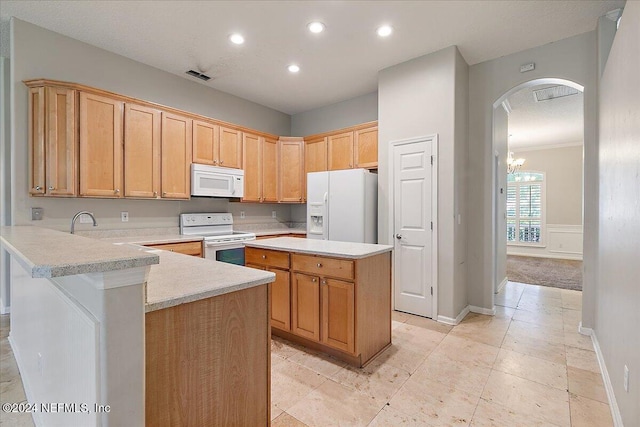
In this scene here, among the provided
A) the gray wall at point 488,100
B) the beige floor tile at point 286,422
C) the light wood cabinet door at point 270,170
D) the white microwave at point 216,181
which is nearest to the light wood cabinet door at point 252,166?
the light wood cabinet door at point 270,170

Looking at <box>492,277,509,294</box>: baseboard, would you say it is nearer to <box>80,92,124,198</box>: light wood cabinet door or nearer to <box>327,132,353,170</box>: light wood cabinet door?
Answer: <box>327,132,353,170</box>: light wood cabinet door

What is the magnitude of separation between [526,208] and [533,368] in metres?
7.32

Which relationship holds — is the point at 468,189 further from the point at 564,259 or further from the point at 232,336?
the point at 564,259

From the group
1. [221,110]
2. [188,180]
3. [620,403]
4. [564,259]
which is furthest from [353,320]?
[564,259]

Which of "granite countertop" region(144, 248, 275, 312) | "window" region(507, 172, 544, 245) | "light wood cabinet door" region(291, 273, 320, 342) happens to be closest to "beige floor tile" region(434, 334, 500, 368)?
"light wood cabinet door" region(291, 273, 320, 342)

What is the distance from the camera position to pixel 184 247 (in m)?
3.55

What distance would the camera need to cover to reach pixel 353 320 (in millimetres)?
A: 2266

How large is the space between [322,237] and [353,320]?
2.13 meters

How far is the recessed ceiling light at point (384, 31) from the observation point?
2.96 metres

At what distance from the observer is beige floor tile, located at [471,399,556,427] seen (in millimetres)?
1719

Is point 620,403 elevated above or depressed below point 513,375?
above

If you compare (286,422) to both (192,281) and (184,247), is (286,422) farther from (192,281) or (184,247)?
(184,247)

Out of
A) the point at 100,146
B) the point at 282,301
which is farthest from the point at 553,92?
the point at 100,146

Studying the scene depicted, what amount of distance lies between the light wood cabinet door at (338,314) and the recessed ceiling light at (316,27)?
244 centimetres
